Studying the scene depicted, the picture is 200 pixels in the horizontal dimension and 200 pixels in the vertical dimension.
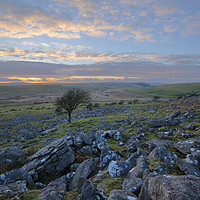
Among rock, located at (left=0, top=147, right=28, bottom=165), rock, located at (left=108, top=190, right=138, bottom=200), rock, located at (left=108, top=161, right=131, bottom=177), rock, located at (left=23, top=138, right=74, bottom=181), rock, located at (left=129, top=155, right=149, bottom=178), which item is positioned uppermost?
rock, located at (left=108, top=190, right=138, bottom=200)

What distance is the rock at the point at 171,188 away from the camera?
4379 mm

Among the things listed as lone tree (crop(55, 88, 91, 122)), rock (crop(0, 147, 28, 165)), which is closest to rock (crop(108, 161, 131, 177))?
rock (crop(0, 147, 28, 165))

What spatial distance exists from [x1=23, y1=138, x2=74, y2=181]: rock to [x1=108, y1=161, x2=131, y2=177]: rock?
17.1ft

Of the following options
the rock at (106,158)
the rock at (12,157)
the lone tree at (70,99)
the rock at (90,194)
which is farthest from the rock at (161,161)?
the lone tree at (70,99)

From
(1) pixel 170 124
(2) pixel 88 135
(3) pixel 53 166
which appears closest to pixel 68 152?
(3) pixel 53 166

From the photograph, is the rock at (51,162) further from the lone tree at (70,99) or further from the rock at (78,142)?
the lone tree at (70,99)

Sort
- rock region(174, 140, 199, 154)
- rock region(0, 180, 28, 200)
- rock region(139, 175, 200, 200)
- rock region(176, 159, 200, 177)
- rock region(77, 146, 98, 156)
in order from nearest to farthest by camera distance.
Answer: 1. rock region(139, 175, 200, 200)
2. rock region(0, 180, 28, 200)
3. rock region(176, 159, 200, 177)
4. rock region(174, 140, 199, 154)
5. rock region(77, 146, 98, 156)

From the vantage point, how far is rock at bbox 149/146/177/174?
24.9 ft

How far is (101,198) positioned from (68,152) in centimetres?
714

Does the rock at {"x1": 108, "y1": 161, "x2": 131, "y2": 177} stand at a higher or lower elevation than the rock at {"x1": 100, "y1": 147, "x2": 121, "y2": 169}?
higher

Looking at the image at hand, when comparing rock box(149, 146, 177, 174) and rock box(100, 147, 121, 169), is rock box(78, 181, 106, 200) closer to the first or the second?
rock box(149, 146, 177, 174)

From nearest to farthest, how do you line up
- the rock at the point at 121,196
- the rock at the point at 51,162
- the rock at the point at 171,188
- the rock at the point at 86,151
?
the rock at the point at 171,188
the rock at the point at 121,196
the rock at the point at 51,162
the rock at the point at 86,151

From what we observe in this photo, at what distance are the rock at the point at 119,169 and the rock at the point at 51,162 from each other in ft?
17.1

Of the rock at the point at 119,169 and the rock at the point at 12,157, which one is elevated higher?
the rock at the point at 119,169
